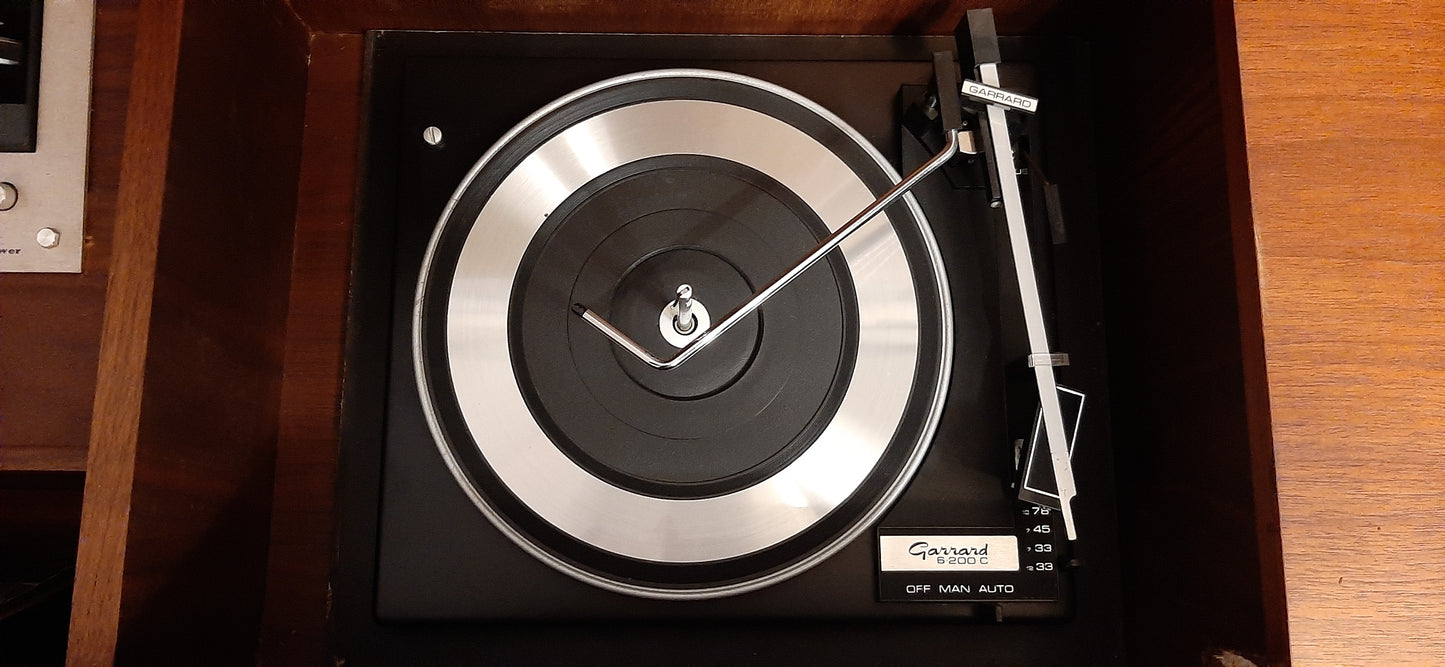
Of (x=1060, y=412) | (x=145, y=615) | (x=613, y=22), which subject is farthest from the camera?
(x=613, y=22)

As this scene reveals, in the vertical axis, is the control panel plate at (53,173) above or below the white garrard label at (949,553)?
above

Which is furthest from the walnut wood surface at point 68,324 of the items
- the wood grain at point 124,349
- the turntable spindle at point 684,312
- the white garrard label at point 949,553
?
the white garrard label at point 949,553

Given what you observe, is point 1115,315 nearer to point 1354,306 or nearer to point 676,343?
point 1354,306

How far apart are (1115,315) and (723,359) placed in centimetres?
40

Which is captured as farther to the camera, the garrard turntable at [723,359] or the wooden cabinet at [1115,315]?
the garrard turntable at [723,359]

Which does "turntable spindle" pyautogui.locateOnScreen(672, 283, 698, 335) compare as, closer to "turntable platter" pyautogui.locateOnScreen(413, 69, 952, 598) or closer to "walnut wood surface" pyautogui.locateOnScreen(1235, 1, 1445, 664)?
"turntable platter" pyautogui.locateOnScreen(413, 69, 952, 598)

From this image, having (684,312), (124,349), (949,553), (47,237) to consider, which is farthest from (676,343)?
(47,237)

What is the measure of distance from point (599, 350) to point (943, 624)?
16.6 inches

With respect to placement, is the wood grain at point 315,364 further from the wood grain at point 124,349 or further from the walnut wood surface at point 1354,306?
the walnut wood surface at point 1354,306

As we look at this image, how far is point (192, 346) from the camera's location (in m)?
0.71

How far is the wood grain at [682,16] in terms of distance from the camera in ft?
2.88

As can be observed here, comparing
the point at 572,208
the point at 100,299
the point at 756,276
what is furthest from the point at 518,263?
the point at 100,299

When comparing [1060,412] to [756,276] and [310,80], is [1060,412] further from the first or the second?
[310,80]

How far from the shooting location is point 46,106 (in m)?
0.73
